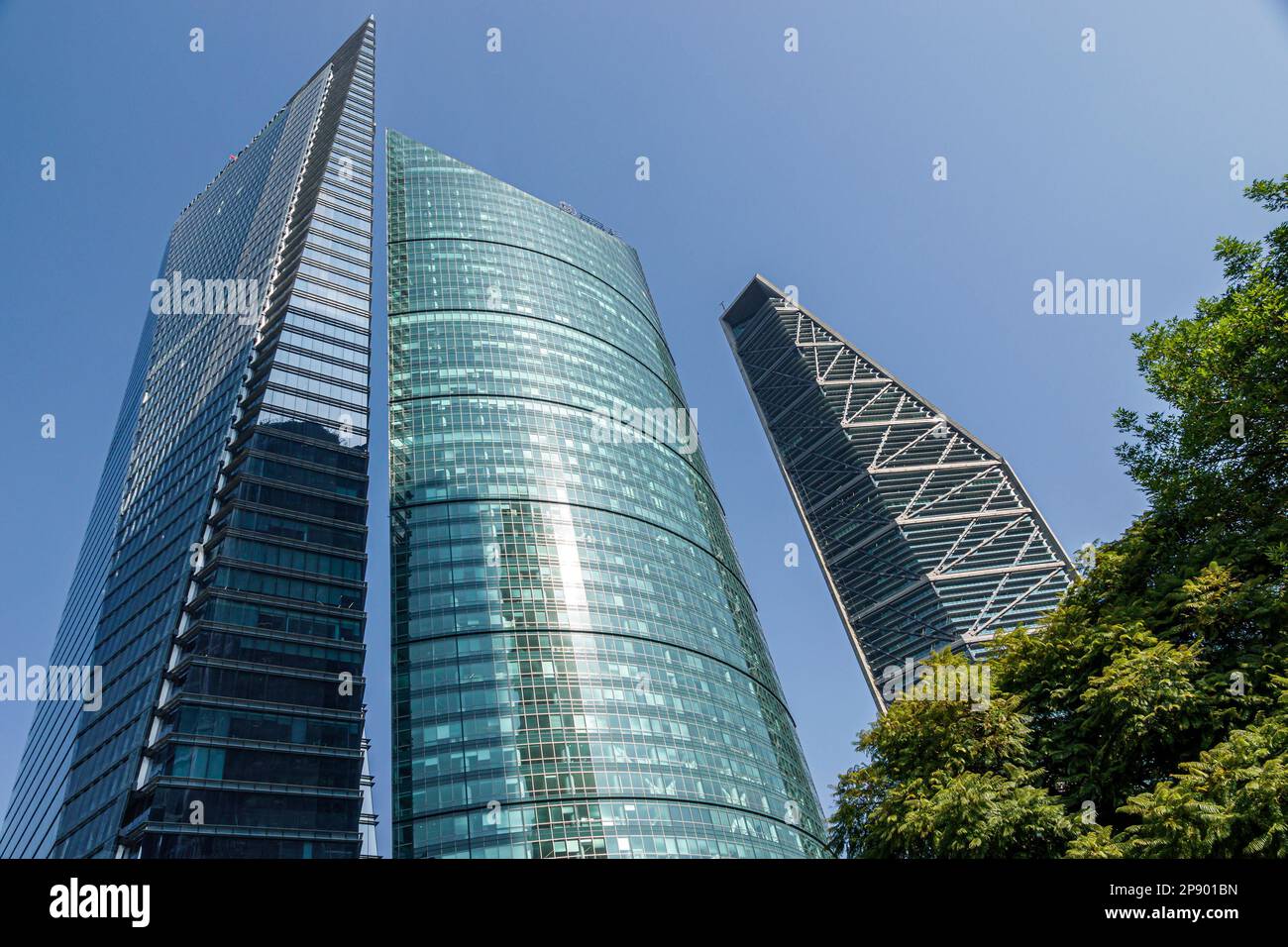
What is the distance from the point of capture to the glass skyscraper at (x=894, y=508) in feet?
442

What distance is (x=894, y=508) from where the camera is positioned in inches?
5807

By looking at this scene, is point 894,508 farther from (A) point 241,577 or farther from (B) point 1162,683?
(B) point 1162,683

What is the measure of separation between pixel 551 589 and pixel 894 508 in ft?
264

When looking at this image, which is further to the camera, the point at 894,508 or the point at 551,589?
the point at 894,508

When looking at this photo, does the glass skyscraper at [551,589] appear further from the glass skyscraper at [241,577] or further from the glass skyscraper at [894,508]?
the glass skyscraper at [894,508]

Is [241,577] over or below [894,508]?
below

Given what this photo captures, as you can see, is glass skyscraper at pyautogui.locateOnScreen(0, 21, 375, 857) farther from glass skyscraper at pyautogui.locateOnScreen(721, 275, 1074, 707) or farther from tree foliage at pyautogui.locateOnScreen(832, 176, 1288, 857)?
glass skyscraper at pyautogui.locateOnScreen(721, 275, 1074, 707)

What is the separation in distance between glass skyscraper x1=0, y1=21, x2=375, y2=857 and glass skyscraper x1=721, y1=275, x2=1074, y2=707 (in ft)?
257

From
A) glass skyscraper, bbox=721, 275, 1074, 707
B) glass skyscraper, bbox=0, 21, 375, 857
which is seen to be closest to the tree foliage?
glass skyscraper, bbox=0, 21, 375, 857

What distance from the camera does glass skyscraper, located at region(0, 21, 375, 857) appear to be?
62.8m

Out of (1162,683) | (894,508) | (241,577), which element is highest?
(894,508)

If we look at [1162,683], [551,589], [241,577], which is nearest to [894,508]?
[551,589]

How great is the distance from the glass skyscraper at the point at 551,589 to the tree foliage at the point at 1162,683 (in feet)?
182
